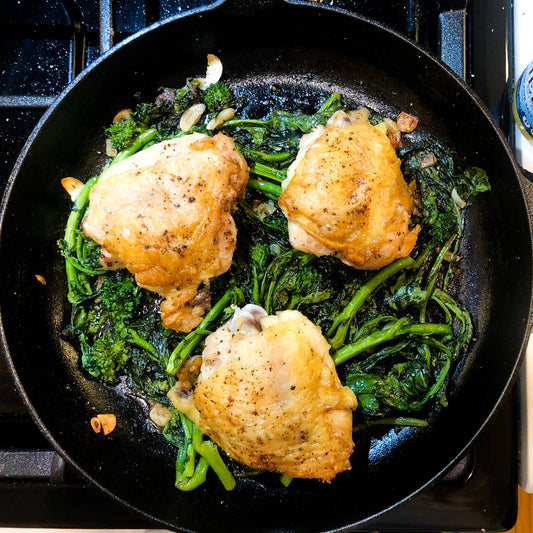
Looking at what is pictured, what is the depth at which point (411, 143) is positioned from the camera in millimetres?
2551

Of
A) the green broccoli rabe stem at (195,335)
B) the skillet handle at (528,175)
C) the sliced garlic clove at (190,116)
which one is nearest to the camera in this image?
the skillet handle at (528,175)

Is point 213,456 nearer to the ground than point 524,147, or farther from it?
nearer to the ground

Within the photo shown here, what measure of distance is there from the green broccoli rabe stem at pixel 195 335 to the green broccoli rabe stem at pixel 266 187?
489 mm

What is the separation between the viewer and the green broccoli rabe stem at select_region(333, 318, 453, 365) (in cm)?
236

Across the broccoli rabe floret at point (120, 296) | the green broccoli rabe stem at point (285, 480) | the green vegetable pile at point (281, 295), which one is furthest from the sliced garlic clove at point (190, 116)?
the green broccoli rabe stem at point (285, 480)

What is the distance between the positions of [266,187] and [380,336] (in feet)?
2.95

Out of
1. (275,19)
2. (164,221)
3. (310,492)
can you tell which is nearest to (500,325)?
(310,492)

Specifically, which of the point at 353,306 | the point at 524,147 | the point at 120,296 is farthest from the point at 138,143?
the point at 524,147

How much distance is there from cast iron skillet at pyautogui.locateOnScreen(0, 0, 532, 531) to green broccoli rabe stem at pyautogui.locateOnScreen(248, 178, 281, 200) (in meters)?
0.44

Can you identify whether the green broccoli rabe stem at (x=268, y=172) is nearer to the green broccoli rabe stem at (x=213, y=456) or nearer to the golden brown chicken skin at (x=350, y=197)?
the golden brown chicken skin at (x=350, y=197)

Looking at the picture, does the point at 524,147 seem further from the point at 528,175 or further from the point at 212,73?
the point at 212,73

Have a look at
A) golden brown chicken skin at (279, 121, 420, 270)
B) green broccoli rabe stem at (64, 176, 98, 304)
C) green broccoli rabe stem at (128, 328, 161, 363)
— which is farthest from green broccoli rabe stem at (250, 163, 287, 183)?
green broccoli rabe stem at (128, 328, 161, 363)

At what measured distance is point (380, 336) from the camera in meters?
2.36

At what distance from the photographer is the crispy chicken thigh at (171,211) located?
203 centimetres
